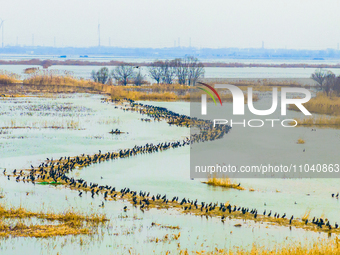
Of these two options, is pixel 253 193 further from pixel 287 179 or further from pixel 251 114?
pixel 251 114

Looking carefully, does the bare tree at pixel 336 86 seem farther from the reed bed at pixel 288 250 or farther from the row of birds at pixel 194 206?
the reed bed at pixel 288 250

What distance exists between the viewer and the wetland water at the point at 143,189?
9.90 m

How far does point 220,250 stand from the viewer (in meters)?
9.40

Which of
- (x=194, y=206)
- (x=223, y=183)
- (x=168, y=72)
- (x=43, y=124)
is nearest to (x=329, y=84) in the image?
(x=43, y=124)

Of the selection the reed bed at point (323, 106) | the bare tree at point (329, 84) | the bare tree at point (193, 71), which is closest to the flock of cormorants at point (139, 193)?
the reed bed at point (323, 106)

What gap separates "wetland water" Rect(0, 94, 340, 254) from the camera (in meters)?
9.90

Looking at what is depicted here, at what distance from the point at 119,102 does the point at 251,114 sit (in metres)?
14.1

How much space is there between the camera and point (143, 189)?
14.8 metres

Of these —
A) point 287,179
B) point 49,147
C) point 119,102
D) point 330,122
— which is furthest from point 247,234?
point 119,102

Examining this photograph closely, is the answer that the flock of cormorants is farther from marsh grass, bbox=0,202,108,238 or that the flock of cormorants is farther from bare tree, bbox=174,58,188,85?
bare tree, bbox=174,58,188,85

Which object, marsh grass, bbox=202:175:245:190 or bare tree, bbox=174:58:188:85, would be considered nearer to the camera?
marsh grass, bbox=202:175:245:190

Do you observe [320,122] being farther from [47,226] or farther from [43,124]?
[47,226]

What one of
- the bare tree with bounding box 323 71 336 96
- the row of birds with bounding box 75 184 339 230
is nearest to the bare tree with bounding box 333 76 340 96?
the bare tree with bounding box 323 71 336 96

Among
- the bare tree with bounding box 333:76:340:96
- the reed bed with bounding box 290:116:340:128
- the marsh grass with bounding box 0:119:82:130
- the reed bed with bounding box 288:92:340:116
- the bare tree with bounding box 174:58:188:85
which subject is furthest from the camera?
the bare tree with bounding box 174:58:188:85
